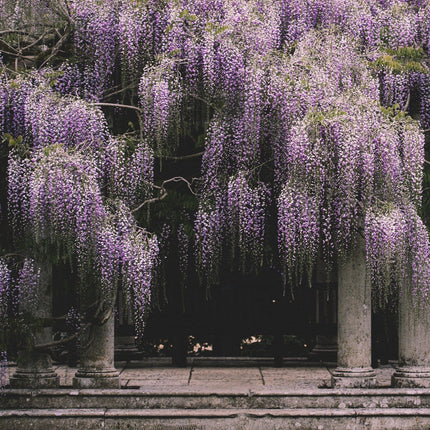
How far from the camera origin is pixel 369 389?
30.0 feet

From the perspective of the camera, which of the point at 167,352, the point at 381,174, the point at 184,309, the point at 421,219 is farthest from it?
the point at 167,352

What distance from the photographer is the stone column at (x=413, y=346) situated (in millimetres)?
9297

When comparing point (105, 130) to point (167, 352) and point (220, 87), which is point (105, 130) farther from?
point (167, 352)

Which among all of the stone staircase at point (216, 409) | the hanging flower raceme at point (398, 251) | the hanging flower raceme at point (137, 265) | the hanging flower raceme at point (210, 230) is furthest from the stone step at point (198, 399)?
the hanging flower raceme at point (210, 230)

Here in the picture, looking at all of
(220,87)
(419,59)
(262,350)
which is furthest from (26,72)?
(262,350)

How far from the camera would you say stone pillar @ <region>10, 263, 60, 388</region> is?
9.30 metres

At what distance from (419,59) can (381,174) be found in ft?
6.03

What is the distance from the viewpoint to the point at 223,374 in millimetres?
10906

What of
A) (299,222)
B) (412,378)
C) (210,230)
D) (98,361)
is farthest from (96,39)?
(412,378)

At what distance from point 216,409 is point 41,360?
75.5 inches

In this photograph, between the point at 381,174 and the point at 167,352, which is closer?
the point at 381,174

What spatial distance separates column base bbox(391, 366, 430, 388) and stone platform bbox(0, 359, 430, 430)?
0.43 feet

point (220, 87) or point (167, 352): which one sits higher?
point (220, 87)

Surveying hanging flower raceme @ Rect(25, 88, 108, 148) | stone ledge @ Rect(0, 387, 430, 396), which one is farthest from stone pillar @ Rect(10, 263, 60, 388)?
hanging flower raceme @ Rect(25, 88, 108, 148)
